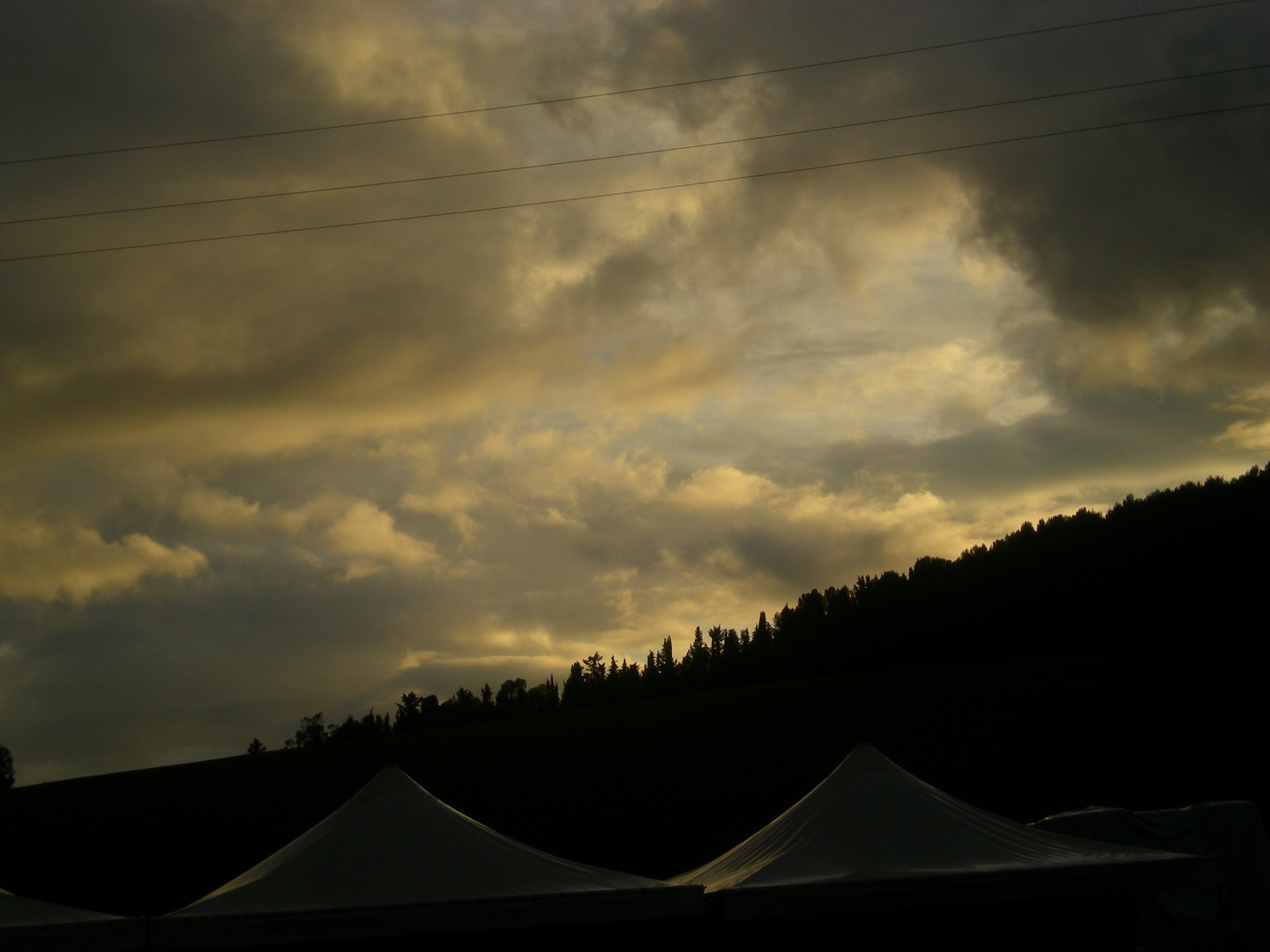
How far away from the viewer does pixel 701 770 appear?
3431cm

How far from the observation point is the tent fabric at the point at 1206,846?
11.9 m

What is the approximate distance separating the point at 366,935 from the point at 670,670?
354ft

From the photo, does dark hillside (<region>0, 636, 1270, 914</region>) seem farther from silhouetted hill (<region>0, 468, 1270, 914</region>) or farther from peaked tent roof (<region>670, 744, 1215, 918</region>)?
peaked tent roof (<region>670, 744, 1215, 918</region>)

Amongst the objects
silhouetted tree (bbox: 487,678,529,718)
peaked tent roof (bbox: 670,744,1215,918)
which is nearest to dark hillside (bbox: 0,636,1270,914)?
peaked tent roof (bbox: 670,744,1215,918)

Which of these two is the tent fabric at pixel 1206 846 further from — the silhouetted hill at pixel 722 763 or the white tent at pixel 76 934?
the silhouetted hill at pixel 722 763

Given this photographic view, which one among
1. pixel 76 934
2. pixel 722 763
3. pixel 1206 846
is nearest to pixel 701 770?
pixel 722 763

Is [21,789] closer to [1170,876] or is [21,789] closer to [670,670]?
[1170,876]

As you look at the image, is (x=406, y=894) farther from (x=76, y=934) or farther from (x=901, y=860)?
(x=901, y=860)

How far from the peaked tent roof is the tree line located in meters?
57.2

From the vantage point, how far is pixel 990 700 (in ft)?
133

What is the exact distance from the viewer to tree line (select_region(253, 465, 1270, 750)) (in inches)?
2817

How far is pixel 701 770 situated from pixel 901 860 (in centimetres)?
2591

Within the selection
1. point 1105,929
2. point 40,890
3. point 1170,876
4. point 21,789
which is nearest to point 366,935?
point 1170,876

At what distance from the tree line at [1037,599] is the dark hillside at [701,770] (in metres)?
21.8
